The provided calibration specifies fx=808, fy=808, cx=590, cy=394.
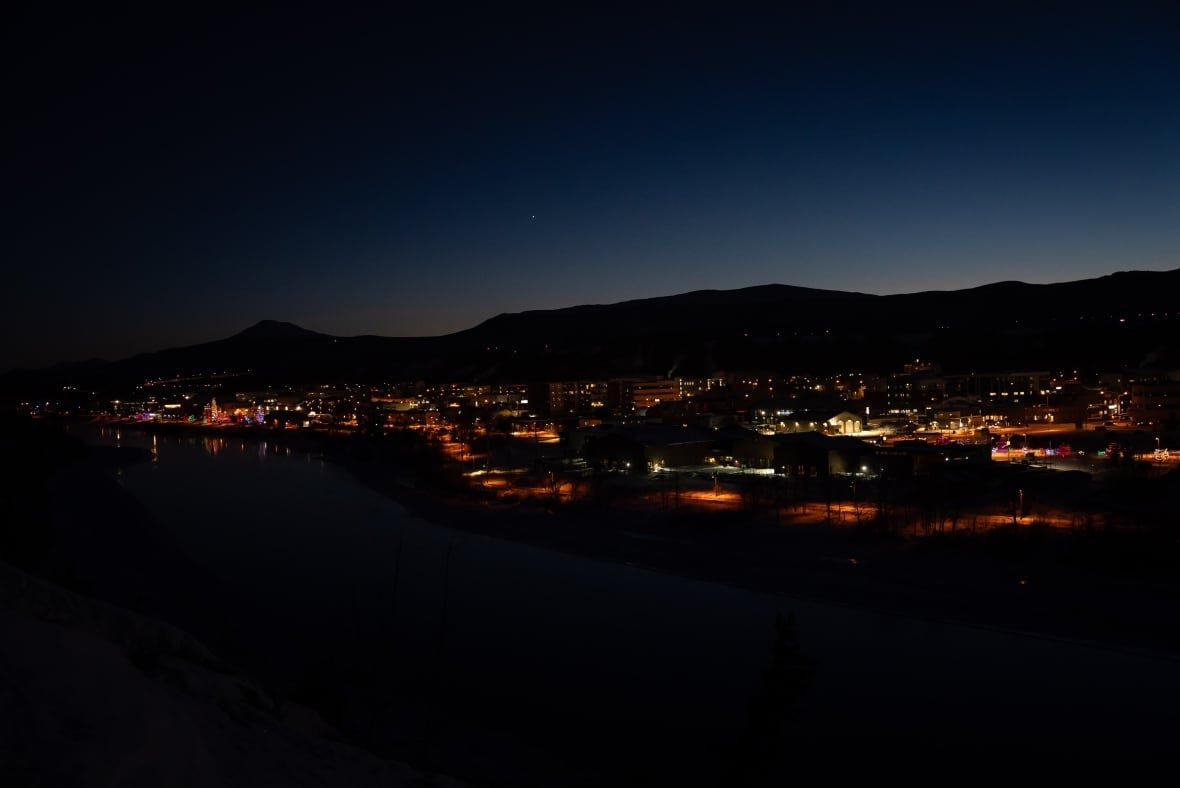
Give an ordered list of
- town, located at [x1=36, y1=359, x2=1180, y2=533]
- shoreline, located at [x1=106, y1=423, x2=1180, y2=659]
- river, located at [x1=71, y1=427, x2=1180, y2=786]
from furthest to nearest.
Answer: town, located at [x1=36, y1=359, x2=1180, y2=533] < shoreline, located at [x1=106, y1=423, x2=1180, y2=659] < river, located at [x1=71, y1=427, x2=1180, y2=786]

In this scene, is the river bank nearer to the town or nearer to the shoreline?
the shoreline

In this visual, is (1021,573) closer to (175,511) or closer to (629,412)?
(175,511)

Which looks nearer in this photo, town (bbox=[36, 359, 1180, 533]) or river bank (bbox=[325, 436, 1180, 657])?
river bank (bbox=[325, 436, 1180, 657])

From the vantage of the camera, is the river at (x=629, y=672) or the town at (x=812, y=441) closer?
the river at (x=629, y=672)

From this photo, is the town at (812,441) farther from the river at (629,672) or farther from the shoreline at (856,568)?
the river at (629,672)

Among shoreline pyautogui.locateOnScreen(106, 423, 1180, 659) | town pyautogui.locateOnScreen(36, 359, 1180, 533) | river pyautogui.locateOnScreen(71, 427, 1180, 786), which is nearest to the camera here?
river pyautogui.locateOnScreen(71, 427, 1180, 786)

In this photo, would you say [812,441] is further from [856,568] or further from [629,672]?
[629,672]

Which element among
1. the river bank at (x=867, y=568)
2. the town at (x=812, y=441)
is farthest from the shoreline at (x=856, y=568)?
the town at (x=812, y=441)

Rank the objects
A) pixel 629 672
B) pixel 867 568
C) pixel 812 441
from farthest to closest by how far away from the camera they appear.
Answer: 1. pixel 812 441
2. pixel 867 568
3. pixel 629 672

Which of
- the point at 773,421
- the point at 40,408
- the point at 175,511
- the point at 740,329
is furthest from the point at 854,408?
the point at 40,408

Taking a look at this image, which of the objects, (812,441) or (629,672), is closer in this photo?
(629,672)

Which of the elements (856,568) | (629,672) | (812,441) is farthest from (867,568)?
(812,441)

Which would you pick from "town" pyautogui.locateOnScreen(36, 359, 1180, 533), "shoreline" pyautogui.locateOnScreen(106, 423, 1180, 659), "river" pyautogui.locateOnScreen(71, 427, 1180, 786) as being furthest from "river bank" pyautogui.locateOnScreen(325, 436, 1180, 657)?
"town" pyautogui.locateOnScreen(36, 359, 1180, 533)
